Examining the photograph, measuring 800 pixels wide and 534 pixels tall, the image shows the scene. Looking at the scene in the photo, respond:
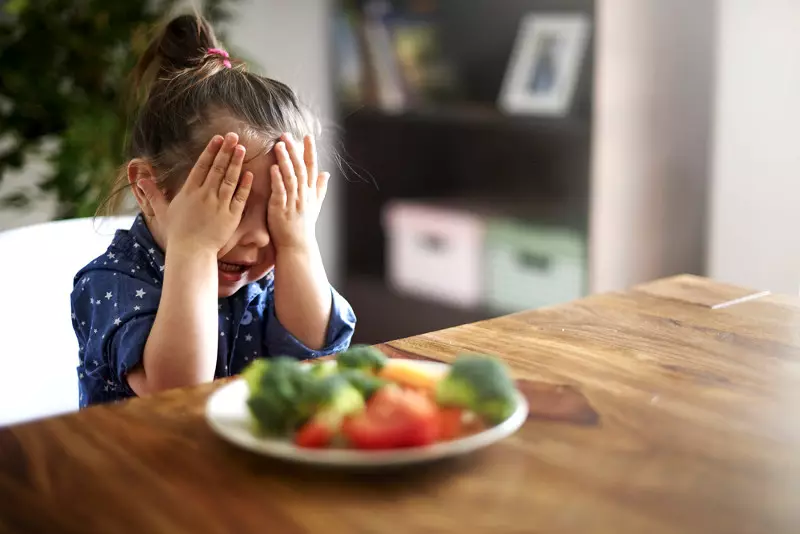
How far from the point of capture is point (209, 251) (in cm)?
105

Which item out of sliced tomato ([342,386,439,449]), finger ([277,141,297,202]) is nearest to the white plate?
sliced tomato ([342,386,439,449])

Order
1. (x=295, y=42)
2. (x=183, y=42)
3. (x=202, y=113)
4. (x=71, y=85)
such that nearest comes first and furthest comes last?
1. (x=202, y=113)
2. (x=183, y=42)
3. (x=71, y=85)
4. (x=295, y=42)

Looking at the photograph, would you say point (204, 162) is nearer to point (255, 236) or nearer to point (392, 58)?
point (255, 236)

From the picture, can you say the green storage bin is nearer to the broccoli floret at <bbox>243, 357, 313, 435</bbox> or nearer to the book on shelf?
the book on shelf

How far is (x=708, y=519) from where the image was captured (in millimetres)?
584

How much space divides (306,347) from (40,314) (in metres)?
0.32

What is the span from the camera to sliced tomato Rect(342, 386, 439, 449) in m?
0.64

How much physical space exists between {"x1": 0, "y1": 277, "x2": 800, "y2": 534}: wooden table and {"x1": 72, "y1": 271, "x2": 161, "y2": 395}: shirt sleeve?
0.26 m

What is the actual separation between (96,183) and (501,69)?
3.69ft

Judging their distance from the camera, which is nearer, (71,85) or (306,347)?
(306,347)

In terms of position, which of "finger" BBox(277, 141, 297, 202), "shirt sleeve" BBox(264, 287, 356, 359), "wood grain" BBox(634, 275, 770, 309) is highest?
"finger" BBox(277, 141, 297, 202)

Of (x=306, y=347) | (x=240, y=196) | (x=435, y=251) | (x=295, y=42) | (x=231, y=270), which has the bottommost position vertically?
(x=435, y=251)

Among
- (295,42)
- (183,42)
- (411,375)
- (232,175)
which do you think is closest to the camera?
(411,375)

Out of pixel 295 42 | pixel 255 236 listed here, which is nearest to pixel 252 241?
pixel 255 236
